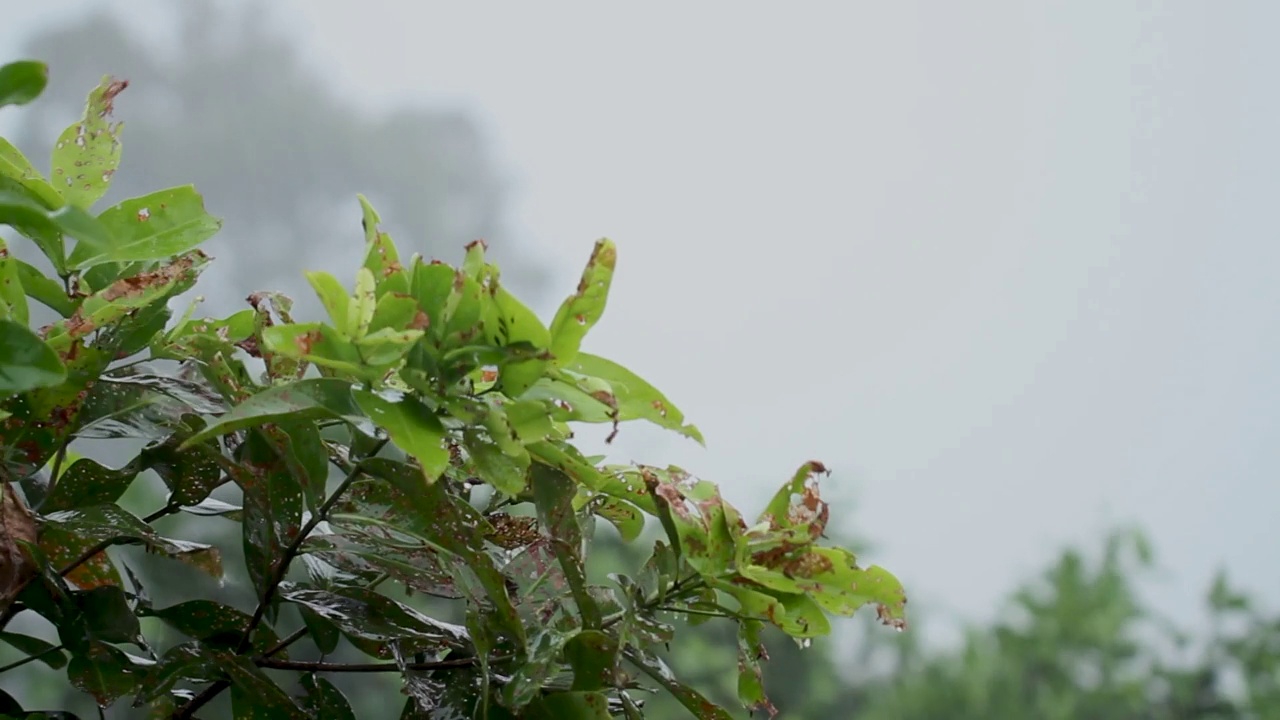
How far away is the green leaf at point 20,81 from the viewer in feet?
0.64

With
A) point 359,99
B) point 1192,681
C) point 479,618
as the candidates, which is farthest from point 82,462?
point 359,99

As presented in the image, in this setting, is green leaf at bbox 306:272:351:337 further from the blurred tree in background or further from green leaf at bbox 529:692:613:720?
the blurred tree in background

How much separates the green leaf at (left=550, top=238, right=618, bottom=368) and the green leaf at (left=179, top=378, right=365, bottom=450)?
0.14 feet

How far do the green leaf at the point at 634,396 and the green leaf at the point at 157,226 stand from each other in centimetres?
10

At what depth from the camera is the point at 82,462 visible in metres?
0.31

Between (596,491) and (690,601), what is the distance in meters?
0.04

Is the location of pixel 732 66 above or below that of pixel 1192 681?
above

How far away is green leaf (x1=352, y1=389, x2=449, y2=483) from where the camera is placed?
21 cm

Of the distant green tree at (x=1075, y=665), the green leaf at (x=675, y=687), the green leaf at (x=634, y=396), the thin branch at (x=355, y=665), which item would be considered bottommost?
the thin branch at (x=355, y=665)

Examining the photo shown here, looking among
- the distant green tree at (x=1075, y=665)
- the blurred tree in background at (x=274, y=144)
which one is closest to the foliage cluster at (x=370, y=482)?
the distant green tree at (x=1075, y=665)

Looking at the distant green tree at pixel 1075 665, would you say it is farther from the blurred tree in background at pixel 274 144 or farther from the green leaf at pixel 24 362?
the blurred tree in background at pixel 274 144

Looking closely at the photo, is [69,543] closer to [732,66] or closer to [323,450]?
[323,450]

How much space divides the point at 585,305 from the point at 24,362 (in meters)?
0.11

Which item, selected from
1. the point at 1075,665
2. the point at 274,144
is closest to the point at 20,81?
the point at 1075,665
